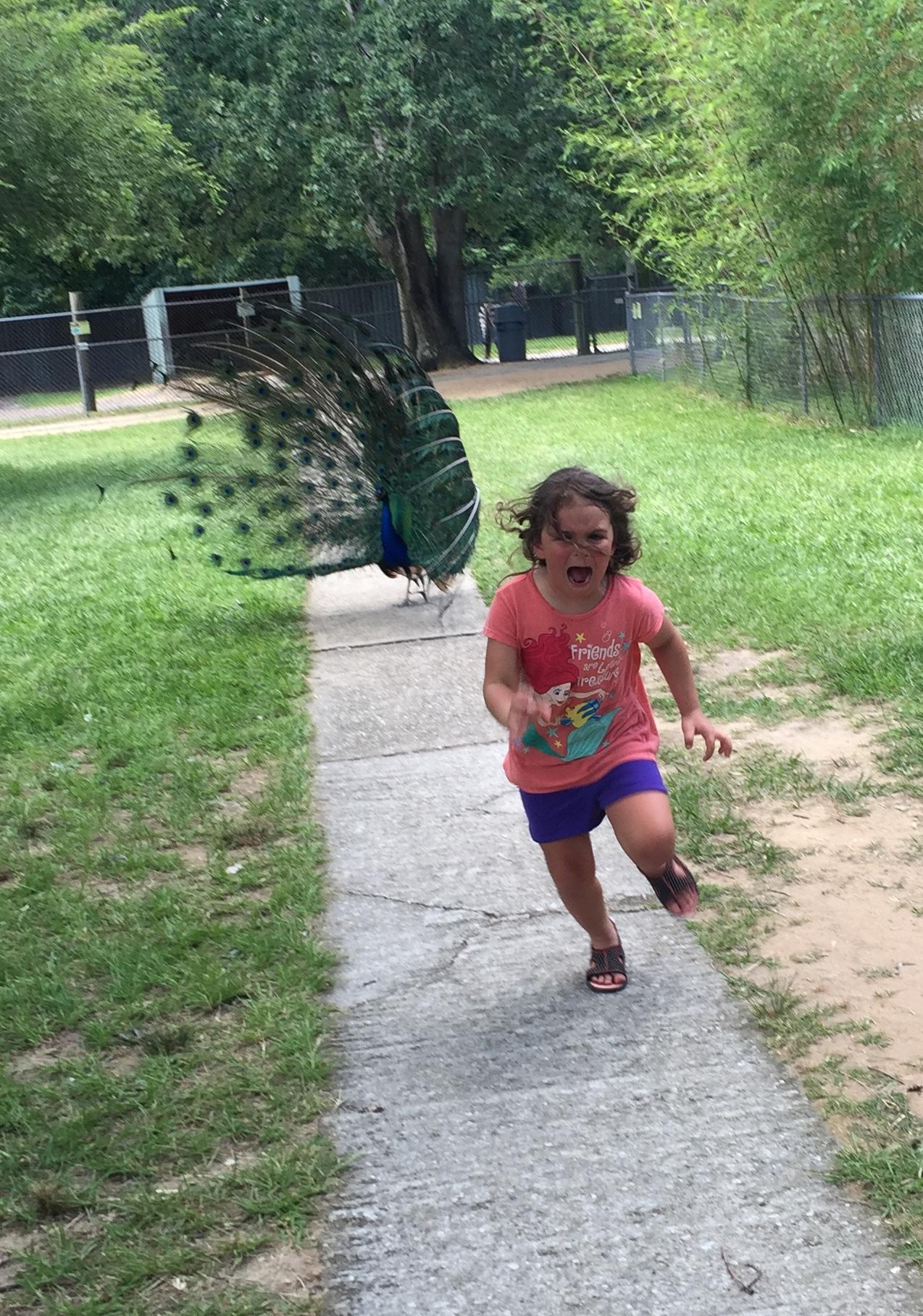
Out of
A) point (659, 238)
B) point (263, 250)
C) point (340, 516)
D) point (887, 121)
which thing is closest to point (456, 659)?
point (340, 516)

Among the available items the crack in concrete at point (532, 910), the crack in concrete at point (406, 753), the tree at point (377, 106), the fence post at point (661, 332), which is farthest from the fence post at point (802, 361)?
the crack in concrete at point (532, 910)

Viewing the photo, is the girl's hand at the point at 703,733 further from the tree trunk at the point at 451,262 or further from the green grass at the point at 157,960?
the tree trunk at the point at 451,262

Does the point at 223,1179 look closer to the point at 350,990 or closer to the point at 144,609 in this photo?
the point at 350,990

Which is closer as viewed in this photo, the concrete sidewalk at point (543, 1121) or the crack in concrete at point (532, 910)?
the concrete sidewalk at point (543, 1121)

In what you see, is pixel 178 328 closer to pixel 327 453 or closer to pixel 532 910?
pixel 327 453

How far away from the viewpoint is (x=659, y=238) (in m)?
17.7

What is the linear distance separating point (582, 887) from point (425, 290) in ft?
91.4

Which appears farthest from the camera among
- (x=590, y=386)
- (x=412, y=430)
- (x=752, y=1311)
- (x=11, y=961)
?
(x=590, y=386)

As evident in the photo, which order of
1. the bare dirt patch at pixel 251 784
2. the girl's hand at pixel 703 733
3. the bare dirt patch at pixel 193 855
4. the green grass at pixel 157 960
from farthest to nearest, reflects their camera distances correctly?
the bare dirt patch at pixel 251 784 < the bare dirt patch at pixel 193 855 < the girl's hand at pixel 703 733 < the green grass at pixel 157 960

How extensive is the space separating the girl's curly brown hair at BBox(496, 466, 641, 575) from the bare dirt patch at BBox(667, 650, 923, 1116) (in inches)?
44.2

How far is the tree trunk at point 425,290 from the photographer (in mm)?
29688

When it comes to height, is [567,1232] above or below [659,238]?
Result: below

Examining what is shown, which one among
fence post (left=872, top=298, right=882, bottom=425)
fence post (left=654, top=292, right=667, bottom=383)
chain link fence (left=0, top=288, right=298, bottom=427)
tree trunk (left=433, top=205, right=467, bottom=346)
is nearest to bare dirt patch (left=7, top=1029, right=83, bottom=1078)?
fence post (left=872, top=298, right=882, bottom=425)

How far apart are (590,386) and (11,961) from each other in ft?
67.8
